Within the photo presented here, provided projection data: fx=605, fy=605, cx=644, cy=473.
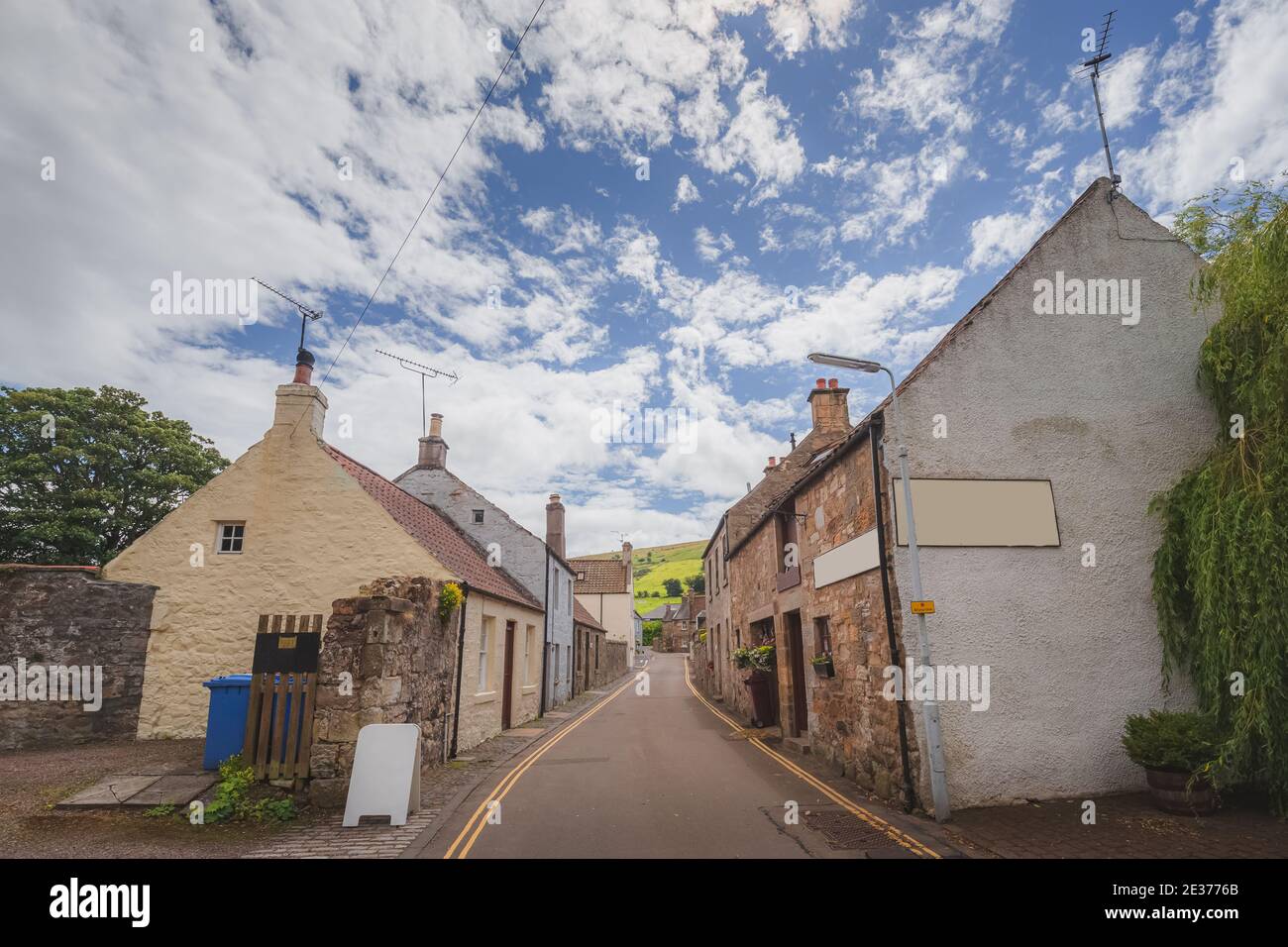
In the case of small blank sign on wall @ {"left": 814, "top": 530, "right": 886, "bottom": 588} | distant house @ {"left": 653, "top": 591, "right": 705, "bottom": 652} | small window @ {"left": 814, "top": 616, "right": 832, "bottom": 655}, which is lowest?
distant house @ {"left": 653, "top": 591, "right": 705, "bottom": 652}

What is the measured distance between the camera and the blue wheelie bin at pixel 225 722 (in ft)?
26.9

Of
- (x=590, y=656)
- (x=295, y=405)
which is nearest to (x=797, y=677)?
(x=295, y=405)

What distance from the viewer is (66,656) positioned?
10.5 meters

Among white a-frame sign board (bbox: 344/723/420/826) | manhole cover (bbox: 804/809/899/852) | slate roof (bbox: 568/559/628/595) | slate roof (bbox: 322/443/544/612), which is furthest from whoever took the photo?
slate roof (bbox: 568/559/628/595)

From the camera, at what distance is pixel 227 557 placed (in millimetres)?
11867

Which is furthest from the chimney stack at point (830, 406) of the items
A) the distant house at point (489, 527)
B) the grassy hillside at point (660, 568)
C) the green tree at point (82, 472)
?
the grassy hillside at point (660, 568)

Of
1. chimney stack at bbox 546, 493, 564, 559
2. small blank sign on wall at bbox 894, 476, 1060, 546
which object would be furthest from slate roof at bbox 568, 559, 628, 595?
small blank sign on wall at bbox 894, 476, 1060, 546

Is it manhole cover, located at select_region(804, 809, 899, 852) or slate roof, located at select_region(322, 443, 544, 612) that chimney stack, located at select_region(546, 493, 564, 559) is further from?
manhole cover, located at select_region(804, 809, 899, 852)

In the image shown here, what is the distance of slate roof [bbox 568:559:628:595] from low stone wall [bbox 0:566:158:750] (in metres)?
37.7

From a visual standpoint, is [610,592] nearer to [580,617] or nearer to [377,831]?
[580,617]

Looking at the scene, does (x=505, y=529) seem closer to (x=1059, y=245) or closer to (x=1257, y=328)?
(x=1059, y=245)

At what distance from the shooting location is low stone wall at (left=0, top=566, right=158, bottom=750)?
10070 millimetres

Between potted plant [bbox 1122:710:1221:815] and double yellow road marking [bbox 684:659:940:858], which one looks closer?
double yellow road marking [bbox 684:659:940:858]

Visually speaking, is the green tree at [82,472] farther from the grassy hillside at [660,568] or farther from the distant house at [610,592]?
the grassy hillside at [660,568]
